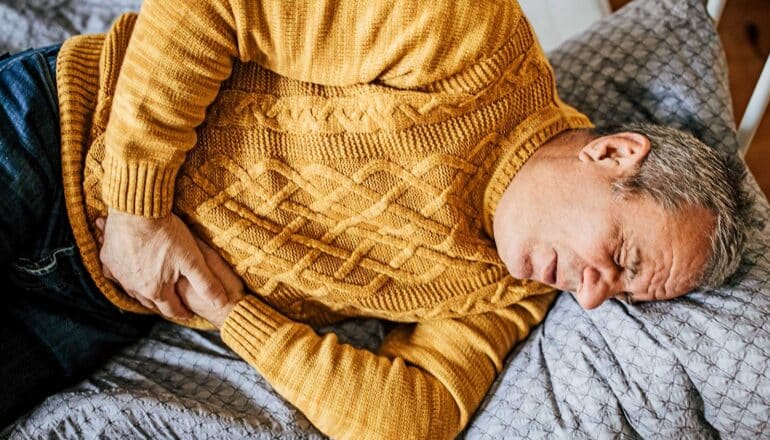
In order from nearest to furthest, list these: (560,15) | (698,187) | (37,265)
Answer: (698,187), (37,265), (560,15)

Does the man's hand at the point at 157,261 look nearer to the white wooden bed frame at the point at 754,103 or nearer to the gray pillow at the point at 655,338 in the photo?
the gray pillow at the point at 655,338

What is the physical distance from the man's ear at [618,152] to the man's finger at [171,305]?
29.6 inches

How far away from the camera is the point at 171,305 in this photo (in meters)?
1.18

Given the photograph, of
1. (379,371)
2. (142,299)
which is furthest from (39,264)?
(379,371)

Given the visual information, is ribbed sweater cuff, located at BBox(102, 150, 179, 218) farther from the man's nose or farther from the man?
the man's nose

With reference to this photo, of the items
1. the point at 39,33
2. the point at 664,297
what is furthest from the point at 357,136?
the point at 39,33

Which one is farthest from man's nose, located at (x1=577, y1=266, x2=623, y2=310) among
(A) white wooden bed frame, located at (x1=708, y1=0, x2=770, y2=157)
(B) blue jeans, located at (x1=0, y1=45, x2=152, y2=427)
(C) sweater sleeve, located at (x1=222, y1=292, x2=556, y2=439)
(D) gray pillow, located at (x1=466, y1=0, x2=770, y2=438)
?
(B) blue jeans, located at (x1=0, y1=45, x2=152, y2=427)

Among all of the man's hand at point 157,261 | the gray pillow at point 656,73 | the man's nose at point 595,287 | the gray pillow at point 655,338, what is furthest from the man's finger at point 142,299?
the gray pillow at point 656,73

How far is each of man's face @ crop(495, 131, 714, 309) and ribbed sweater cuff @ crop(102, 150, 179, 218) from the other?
0.57 meters

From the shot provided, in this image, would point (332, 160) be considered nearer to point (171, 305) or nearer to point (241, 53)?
point (241, 53)

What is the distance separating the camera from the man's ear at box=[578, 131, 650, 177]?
1031mm

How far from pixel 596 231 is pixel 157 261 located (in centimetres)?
73

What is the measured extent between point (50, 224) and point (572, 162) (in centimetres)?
89

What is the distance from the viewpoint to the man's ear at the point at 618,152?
1.03 metres
